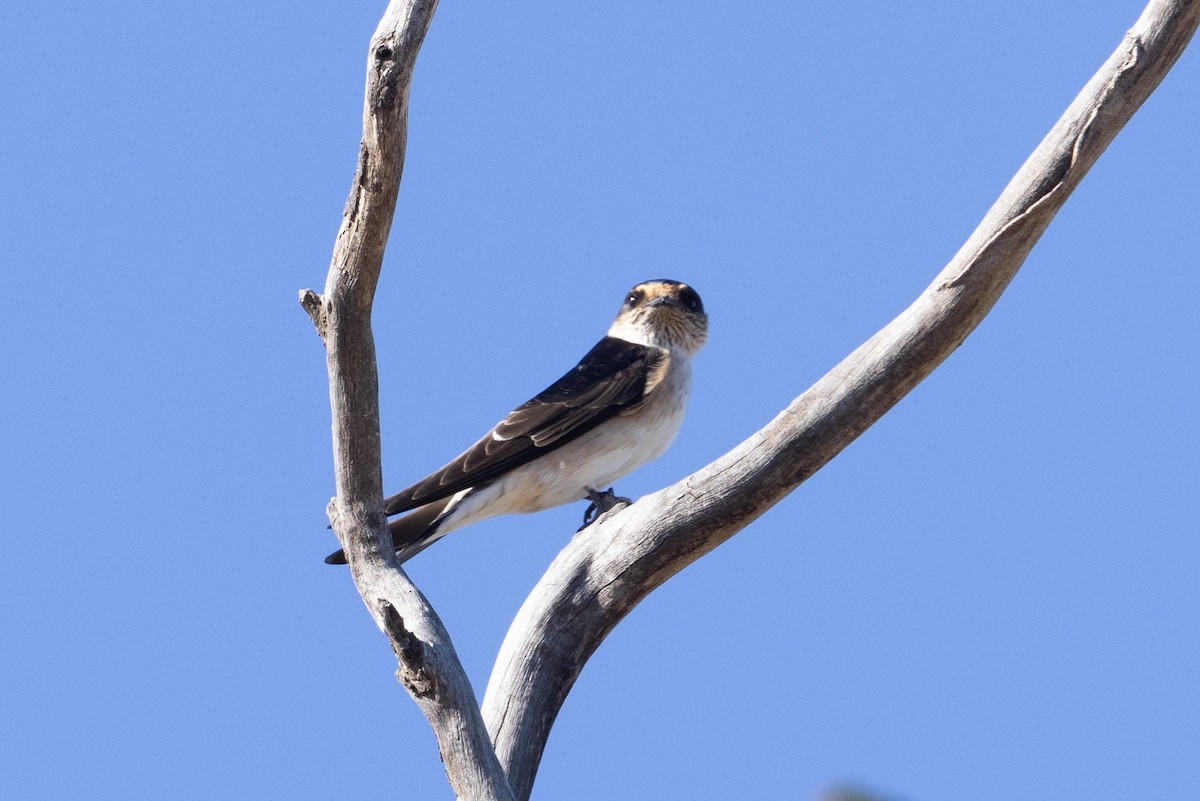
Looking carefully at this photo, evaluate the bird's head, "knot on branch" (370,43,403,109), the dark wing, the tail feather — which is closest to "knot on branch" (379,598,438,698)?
"knot on branch" (370,43,403,109)

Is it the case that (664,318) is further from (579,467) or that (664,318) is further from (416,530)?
(416,530)

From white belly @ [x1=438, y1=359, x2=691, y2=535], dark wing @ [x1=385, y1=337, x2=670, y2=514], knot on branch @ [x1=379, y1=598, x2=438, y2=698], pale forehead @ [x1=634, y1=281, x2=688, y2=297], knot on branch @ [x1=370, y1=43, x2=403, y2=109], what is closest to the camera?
knot on branch @ [x1=370, y1=43, x2=403, y2=109]

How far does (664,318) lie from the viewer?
845cm

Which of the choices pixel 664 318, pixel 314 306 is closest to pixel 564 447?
pixel 664 318

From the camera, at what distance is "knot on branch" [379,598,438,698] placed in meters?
4.45

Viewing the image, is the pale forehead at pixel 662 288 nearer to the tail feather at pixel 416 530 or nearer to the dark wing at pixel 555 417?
the dark wing at pixel 555 417

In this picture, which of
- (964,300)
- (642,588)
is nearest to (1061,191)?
(964,300)

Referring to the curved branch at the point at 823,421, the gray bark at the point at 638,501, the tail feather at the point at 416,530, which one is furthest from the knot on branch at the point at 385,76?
the tail feather at the point at 416,530

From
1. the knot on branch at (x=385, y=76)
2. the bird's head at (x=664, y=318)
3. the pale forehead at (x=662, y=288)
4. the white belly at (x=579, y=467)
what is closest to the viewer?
the knot on branch at (x=385, y=76)

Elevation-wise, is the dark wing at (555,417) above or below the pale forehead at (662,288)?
below

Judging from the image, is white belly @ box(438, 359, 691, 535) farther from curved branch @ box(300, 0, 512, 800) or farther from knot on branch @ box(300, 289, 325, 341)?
knot on branch @ box(300, 289, 325, 341)

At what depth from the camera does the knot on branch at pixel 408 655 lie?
445cm

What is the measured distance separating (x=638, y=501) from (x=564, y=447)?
1.52 m


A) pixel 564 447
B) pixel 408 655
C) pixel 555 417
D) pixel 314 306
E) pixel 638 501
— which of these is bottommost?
pixel 408 655
